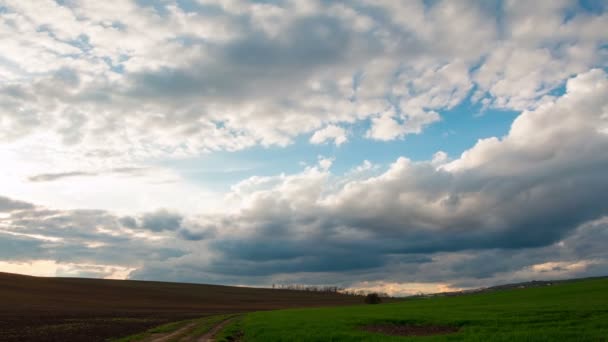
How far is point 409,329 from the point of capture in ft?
122

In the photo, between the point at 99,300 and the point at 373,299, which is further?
the point at 373,299

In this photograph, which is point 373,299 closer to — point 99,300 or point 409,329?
point 99,300

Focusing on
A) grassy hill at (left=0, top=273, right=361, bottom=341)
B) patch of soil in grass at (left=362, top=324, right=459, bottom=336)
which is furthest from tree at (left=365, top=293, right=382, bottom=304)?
patch of soil in grass at (left=362, top=324, right=459, bottom=336)

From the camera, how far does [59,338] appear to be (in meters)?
37.5

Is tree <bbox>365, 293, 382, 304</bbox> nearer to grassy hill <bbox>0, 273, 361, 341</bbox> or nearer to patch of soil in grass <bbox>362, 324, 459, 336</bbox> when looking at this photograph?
grassy hill <bbox>0, 273, 361, 341</bbox>

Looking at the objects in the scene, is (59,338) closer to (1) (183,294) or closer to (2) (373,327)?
(2) (373,327)

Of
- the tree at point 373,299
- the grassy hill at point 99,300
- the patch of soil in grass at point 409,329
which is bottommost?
the tree at point 373,299

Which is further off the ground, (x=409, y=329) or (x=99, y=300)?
(x=409, y=329)

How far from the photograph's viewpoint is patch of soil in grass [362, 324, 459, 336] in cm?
3347

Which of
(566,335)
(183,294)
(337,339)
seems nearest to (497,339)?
(566,335)

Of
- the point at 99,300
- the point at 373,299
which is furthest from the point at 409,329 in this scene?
the point at 99,300

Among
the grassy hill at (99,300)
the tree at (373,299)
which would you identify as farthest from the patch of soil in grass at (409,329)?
the tree at (373,299)

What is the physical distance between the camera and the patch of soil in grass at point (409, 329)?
33469mm

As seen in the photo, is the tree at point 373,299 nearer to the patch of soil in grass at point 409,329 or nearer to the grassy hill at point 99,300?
the grassy hill at point 99,300
